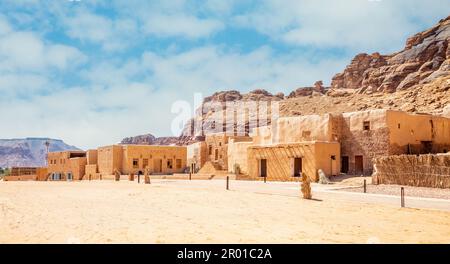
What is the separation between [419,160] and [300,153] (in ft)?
29.8

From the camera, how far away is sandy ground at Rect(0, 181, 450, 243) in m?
8.89

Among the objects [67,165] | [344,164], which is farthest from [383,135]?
[67,165]

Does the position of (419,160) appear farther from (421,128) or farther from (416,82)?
(416,82)

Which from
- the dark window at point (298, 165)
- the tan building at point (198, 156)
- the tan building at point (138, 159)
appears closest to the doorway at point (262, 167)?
the dark window at point (298, 165)

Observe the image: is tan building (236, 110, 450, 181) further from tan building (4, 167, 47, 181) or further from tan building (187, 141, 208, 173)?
tan building (4, 167, 47, 181)

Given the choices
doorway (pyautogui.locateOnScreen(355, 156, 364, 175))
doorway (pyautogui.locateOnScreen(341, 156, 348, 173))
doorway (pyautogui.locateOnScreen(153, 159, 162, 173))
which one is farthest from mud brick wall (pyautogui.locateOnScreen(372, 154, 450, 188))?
doorway (pyautogui.locateOnScreen(153, 159, 162, 173))

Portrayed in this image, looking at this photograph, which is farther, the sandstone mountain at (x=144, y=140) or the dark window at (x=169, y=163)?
the sandstone mountain at (x=144, y=140)

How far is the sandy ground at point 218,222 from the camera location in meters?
8.89

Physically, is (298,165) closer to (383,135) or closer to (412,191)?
(383,135)

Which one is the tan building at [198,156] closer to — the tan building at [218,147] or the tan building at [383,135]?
the tan building at [218,147]

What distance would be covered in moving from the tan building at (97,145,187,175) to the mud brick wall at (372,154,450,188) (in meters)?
28.4

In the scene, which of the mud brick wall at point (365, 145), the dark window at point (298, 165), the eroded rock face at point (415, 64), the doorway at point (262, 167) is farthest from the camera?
the eroded rock face at point (415, 64)

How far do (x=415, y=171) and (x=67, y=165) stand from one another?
4441cm

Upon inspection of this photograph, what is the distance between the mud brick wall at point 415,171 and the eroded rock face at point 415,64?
5182cm
